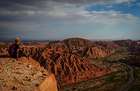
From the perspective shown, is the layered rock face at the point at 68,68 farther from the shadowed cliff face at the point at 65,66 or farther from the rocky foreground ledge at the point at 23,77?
the rocky foreground ledge at the point at 23,77

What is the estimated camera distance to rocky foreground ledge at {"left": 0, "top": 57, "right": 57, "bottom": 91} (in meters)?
12.9

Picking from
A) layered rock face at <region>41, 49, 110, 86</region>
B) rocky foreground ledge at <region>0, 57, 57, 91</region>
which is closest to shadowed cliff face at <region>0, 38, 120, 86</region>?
layered rock face at <region>41, 49, 110, 86</region>

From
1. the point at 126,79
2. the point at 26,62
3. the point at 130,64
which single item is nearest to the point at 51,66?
the point at 126,79

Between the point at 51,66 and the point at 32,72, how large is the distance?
348 feet

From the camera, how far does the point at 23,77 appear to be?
13734mm

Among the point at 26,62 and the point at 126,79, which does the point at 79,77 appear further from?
the point at 26,62

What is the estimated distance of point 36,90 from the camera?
12.7m

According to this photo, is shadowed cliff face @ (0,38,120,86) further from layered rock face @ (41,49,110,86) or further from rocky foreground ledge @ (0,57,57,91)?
rocky foreground ledge @ (0,57,57,91)

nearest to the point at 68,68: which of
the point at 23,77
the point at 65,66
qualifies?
the point at 65,66

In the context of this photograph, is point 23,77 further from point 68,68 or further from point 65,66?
point 65,66

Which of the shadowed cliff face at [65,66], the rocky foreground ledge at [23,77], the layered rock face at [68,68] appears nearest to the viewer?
the rocky foreground ledge at [23,77]

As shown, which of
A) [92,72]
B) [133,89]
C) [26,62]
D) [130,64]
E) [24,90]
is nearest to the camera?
[24,90]

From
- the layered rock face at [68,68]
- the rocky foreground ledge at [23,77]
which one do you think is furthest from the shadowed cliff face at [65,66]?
the rocky foreground ledge at [23,77]

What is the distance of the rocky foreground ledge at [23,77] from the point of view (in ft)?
42.3
